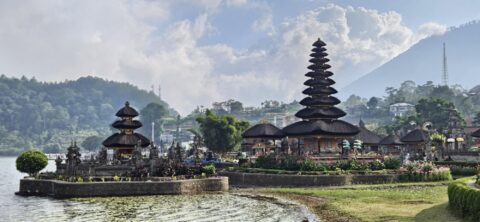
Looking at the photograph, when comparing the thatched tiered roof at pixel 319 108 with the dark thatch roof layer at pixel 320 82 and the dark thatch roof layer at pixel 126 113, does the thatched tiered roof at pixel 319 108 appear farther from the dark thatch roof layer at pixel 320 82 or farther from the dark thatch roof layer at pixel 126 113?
the dark thatch roof layer at pixel 126 113

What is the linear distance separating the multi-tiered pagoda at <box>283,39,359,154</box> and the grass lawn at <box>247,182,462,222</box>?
18.7 metres

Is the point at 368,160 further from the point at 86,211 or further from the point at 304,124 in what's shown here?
the point at 86,211

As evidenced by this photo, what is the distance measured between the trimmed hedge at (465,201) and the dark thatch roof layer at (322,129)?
125ft

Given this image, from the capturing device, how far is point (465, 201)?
2391 centimetres

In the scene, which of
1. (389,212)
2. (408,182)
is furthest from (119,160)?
(389,212)

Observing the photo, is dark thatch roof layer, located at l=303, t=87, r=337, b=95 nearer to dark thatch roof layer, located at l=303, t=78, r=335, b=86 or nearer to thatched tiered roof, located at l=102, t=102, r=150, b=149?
dark thatch roof layer, located at l=303, t=78, r=335, b=86

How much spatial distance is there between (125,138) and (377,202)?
1440 inches

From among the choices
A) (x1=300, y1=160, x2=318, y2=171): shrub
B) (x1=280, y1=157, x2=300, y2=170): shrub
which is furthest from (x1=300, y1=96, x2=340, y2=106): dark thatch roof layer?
(x1=300, y1=160, x2=318, y2=171): shrub

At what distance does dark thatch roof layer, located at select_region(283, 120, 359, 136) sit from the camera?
65875 mm

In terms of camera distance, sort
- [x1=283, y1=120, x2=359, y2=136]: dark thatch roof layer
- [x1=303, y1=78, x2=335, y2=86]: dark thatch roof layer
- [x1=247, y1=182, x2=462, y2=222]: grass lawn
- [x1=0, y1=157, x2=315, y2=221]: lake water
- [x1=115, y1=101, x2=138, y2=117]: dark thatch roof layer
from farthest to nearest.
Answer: [x1=303, y1=78, x2=335, y2=86]: dark thatch roof layer → [x1=115, y1=101, x2=138, y2=117]: dark thatch roof layer → [x1=283, y1=120, x2=359, y2=136]: dark thatch roof layer → [x1=0, y1=157, x2=315, y2=221]: lake water → [x1=247, y1=182, x2=462, y2=222]: grass lawn

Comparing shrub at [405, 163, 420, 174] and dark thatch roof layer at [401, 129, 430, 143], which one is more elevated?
dark thatch roof layer at [401, 129, 430, 143]

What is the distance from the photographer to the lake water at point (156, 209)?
107 ft

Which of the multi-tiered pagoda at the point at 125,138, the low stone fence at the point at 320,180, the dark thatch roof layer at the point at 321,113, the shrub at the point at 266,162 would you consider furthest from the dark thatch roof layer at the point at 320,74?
the multi-tiered pagoda at the point at 125,138

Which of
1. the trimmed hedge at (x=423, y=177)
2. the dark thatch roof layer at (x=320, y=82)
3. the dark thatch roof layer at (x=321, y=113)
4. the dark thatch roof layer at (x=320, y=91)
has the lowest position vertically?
the trimmed hedge at (x=423, y=177)
